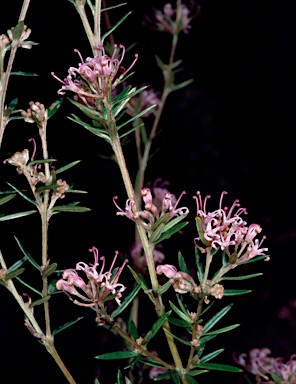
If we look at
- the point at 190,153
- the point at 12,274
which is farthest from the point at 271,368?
the point at 190,153

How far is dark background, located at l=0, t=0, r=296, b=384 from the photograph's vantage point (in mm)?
1738

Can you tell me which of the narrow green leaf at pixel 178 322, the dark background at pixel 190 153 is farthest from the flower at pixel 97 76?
Result: the dark background at pixel 190 153

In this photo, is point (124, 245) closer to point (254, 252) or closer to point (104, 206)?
point (104, 206)

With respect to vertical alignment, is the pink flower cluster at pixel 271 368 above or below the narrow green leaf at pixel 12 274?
below

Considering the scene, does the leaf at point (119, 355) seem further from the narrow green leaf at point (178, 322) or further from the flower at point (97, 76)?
the flower at point (97, 76)

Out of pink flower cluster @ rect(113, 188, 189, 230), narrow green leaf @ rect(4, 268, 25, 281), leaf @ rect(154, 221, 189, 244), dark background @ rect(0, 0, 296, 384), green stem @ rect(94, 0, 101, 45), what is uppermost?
green stem @ rect(94, 0, 101, 45)

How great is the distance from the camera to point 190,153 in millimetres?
2162

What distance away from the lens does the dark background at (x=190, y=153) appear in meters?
1.74

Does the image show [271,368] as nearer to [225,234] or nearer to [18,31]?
[225,234]

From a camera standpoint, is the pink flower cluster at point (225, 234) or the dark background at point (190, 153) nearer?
the pink flower cluster at point (225, 234)

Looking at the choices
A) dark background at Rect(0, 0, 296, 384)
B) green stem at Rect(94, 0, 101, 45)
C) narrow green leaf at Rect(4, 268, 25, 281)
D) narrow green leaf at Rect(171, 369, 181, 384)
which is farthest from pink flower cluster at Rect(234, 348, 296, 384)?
dark background at Rect(0, 0, 296, 384)

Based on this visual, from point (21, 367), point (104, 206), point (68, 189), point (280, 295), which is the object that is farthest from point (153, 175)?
point (68, 189)

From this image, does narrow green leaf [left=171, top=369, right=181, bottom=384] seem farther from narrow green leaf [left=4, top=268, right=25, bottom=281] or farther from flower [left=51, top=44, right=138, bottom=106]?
flower [left=51, top=44, right=138, bottom=106]

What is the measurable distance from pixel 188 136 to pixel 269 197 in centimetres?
40
